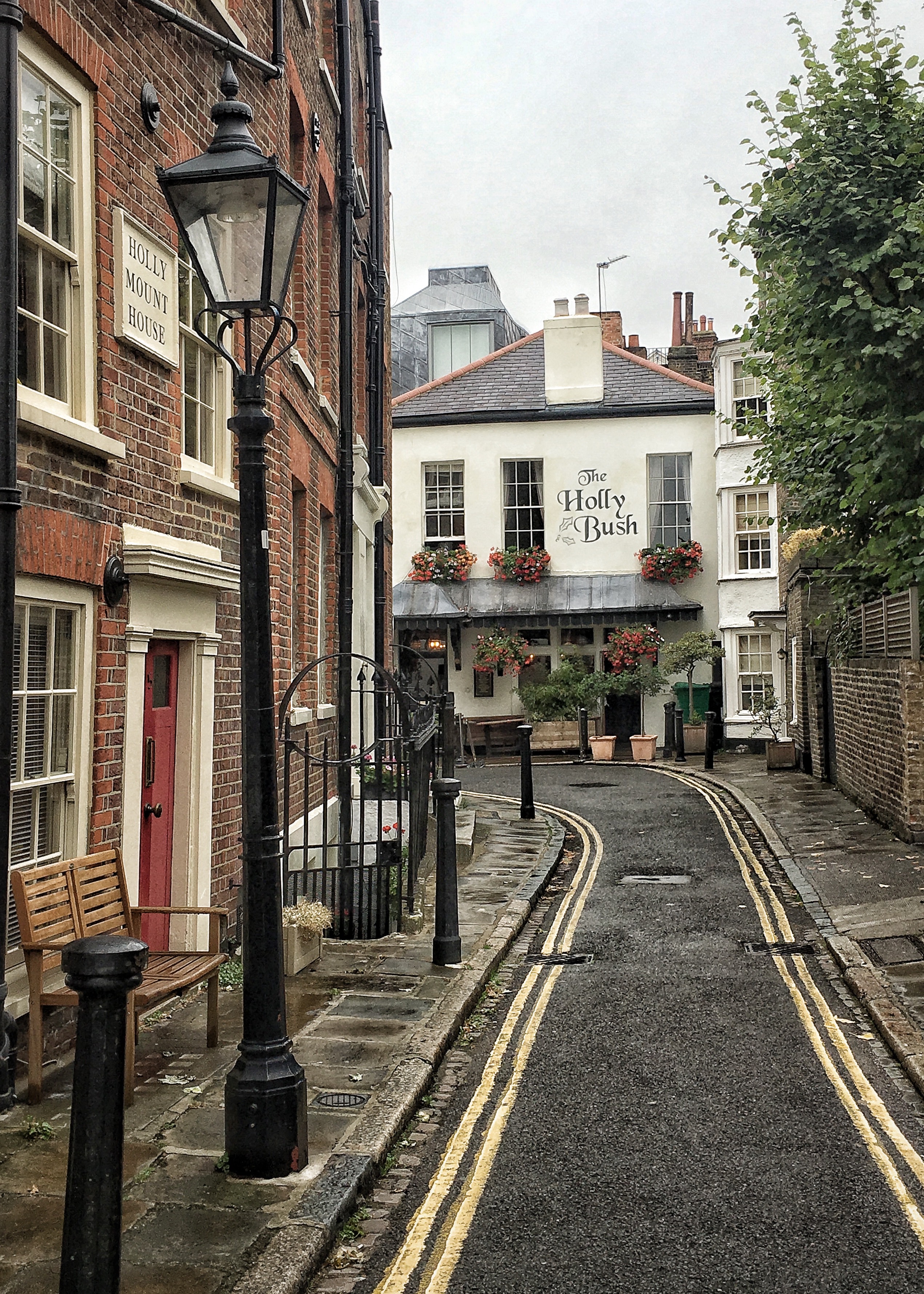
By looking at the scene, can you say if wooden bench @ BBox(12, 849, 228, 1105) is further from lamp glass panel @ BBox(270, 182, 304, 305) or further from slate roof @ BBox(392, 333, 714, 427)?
slate roof @ BBox(392, 333, 714, 427)

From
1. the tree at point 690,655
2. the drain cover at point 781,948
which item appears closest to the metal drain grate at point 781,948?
the drain cover at point 781,948

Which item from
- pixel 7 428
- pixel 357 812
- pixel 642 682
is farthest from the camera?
pixel 642 682

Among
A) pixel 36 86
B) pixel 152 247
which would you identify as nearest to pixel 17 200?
pixel 36 86

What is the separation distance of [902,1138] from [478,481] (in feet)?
83.1

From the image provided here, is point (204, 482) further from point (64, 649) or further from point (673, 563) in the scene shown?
point (673, 563)

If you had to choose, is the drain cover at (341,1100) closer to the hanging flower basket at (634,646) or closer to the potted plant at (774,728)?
the potted plant at (774,728)

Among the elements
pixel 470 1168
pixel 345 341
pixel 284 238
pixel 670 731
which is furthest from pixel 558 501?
pixel 470 1168

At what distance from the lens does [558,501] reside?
1151 inches

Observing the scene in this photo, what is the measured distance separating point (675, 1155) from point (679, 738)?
20087 millimetres

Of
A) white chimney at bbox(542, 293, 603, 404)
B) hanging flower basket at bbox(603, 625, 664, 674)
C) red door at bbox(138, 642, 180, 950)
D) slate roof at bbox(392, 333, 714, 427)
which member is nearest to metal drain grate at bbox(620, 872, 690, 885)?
red door at bbox(138, 642, 180, 950)

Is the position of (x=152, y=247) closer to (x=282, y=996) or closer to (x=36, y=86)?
(x=36, y=86)

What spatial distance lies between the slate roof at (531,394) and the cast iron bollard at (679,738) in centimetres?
798

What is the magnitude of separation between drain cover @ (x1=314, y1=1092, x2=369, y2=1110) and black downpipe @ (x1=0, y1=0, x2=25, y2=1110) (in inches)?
53.5

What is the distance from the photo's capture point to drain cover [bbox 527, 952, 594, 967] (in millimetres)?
8469
